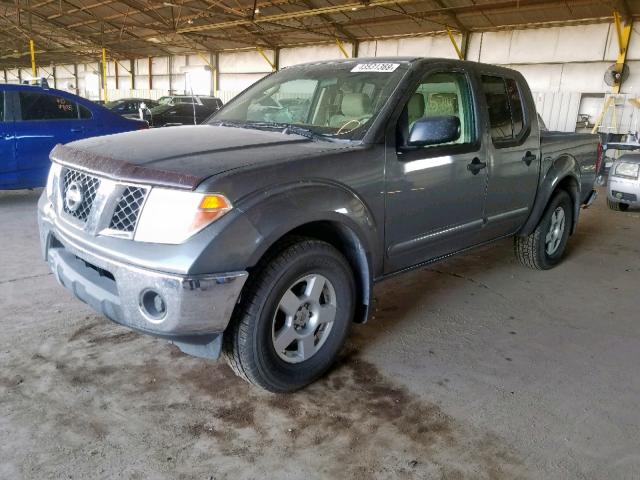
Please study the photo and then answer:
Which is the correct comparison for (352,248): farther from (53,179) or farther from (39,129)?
(39,129)

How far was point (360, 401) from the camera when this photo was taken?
2.42 meters

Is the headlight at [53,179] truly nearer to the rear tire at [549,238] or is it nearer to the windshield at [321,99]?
the windshield at [321,99]

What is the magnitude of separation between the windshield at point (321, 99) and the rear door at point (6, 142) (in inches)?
147

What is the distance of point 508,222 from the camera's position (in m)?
3.72

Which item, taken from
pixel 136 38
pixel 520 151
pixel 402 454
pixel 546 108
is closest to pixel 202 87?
pixel 136 38

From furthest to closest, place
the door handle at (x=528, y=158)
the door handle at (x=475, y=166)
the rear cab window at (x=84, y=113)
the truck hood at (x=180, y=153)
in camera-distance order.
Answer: the rear cab window at (x=84, y=113) < the door handle at (x=528, y=158) < the door handle at (x=475, y=166) < the truck hood at (x=180, y=153)

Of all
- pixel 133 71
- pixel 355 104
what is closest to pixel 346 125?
pixel 355 104

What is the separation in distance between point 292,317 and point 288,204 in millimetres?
544

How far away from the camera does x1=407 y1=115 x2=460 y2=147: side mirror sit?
258cm

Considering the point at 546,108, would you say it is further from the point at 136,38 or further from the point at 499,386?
the point at 136,38

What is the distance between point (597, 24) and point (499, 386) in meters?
13.9

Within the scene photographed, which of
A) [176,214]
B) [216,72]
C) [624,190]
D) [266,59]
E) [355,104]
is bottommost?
[624,190]

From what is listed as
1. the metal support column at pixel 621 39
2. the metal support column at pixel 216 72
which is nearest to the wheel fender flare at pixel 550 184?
the metal support column at pixel 621 39

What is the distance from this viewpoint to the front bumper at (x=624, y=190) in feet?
22.5
